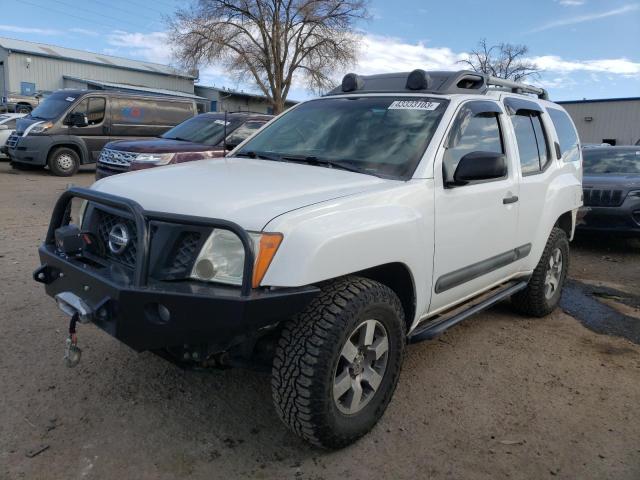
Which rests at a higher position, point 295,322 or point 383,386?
point 295,322

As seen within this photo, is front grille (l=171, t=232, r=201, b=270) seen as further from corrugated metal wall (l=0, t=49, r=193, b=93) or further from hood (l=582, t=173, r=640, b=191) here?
corrugated metal wall (l=0, t=49, r=193, b=93)

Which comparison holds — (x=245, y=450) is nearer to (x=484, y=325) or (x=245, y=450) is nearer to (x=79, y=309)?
(x=79, y=309)

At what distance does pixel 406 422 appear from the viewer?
10.1ft

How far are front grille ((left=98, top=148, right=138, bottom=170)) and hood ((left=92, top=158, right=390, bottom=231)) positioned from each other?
5055mm

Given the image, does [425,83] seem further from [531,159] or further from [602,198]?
[602,198]

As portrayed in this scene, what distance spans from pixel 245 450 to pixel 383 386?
774 mm

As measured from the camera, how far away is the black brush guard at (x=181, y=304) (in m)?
Result: 2.27

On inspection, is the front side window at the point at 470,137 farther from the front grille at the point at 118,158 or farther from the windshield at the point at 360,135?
the front grille at the point at 118,158

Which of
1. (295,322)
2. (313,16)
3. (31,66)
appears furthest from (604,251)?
(31,66)

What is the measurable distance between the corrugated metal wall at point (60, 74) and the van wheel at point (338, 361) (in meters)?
45.3

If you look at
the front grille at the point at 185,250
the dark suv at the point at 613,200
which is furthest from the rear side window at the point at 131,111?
the front grille at the point at 185,250

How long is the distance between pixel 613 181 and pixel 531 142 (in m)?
4.26

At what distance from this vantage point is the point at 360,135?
355 centimetres

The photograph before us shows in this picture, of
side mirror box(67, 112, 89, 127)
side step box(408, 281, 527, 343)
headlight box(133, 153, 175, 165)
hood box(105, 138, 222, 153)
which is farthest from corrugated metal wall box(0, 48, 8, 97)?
side step box(408, 281, 527, 343)
